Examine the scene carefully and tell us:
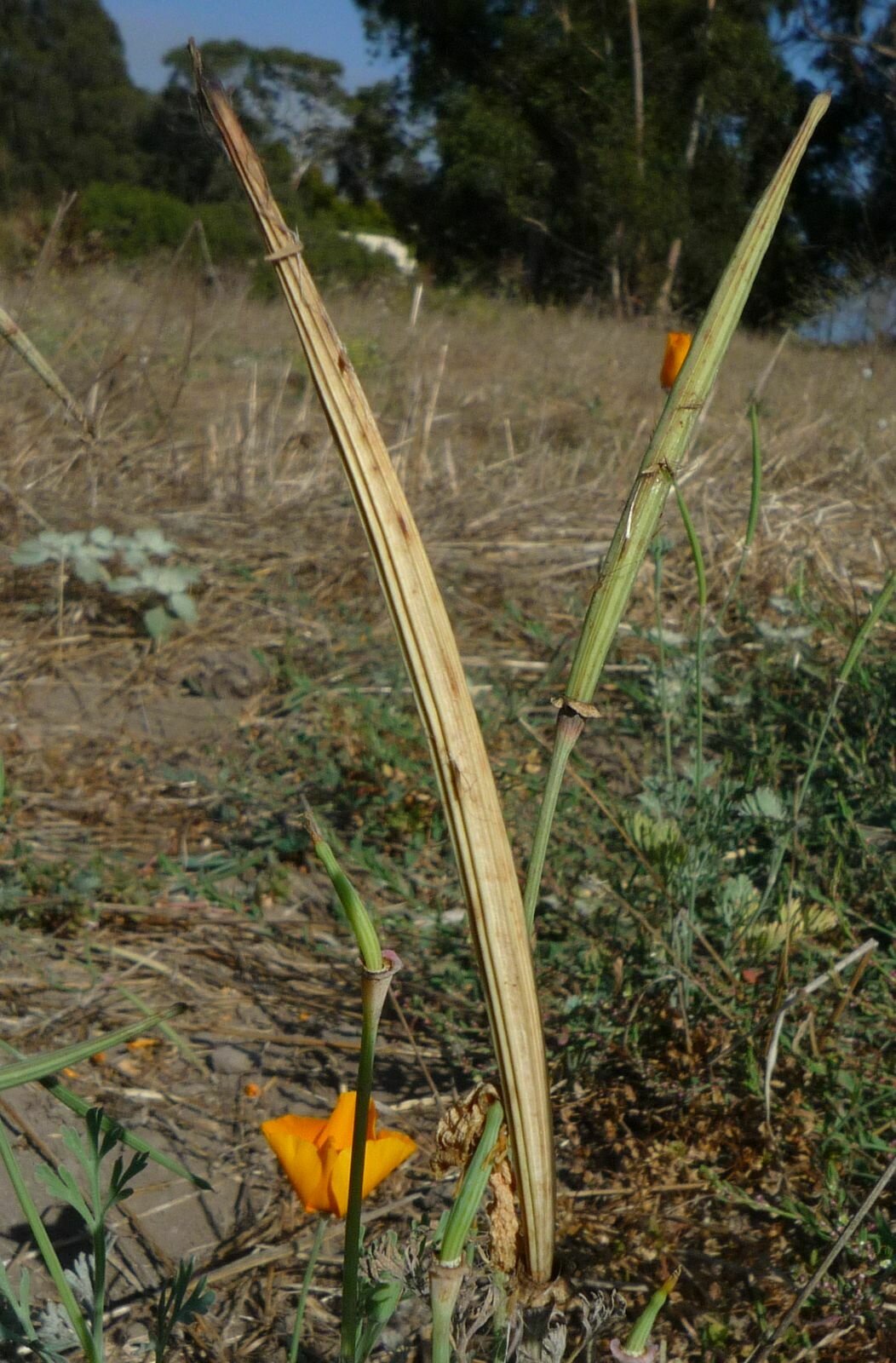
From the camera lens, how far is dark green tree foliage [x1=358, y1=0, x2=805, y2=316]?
35.9 feet

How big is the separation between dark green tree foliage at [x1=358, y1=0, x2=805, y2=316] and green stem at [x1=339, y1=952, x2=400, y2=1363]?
30.3ft

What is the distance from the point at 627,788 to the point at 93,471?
1.64 meters

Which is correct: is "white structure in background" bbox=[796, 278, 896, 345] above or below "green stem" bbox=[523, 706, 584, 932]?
above

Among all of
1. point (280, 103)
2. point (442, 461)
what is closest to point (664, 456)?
point (442, 461)

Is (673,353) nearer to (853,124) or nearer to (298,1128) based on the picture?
(298,1128)

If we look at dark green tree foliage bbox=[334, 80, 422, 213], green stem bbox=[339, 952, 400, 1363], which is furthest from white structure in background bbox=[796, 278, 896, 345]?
dark green tree foliage bbox=[334, 80, 422, 213]

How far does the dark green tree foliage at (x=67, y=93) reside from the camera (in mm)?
24750

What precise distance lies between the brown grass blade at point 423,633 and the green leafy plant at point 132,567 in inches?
82.0

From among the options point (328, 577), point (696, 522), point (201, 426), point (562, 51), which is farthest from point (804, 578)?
point (562, 51)

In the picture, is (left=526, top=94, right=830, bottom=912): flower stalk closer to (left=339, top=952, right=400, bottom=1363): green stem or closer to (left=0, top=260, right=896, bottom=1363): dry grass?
(left=339, top=952, right=400, bottom=1363): green stem

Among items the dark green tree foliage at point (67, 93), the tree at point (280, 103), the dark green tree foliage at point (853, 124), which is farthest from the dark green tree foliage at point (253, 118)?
the dark green tree foliage at point (853, 124)

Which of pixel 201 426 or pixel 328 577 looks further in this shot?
pixel 201 426

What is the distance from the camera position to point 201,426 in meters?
3.84

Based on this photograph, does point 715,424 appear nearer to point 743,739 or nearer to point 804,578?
point 804,578
